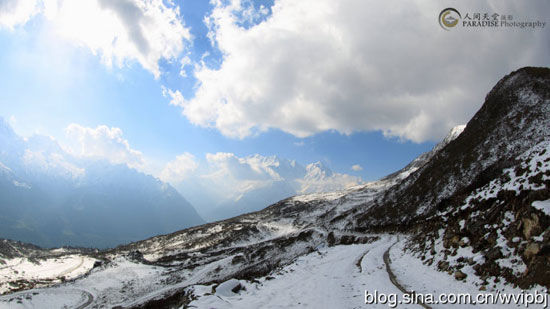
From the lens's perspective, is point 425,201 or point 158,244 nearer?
point 425,201

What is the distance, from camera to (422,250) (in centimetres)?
2381

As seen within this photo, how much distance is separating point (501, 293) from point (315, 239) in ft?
236

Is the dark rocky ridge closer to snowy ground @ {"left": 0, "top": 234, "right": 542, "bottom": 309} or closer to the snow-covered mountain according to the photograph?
the snow-covered mountain

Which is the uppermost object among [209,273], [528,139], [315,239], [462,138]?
[462,138]

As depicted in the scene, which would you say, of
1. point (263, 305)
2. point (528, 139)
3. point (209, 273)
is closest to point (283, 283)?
point (263, 305)

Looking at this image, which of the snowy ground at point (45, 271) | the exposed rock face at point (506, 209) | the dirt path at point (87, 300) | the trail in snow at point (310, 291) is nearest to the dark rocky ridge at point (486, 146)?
the exposed rock face at point (506, 209)

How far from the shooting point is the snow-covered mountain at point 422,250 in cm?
1502

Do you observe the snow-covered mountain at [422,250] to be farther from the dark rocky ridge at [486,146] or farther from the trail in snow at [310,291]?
the dark rocky ridge at [486,146]

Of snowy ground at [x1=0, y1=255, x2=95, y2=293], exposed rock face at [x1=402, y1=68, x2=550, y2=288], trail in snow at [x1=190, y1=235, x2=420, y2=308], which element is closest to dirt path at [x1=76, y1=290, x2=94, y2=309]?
snowy ground at [x1=0, y1=255, x2=95, y2=293]

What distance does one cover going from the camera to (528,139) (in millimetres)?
54656

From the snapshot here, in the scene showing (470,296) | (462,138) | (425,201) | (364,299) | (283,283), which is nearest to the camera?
(470,296)

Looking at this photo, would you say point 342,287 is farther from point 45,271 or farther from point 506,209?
point 45,271

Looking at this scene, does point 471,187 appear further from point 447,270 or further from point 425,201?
point 447,270

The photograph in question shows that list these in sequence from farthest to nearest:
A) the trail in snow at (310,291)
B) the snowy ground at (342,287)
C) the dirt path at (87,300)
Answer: the dirt path at (87,300)
the trail in snow at (310,291)
the snowy ground at (342,287)
